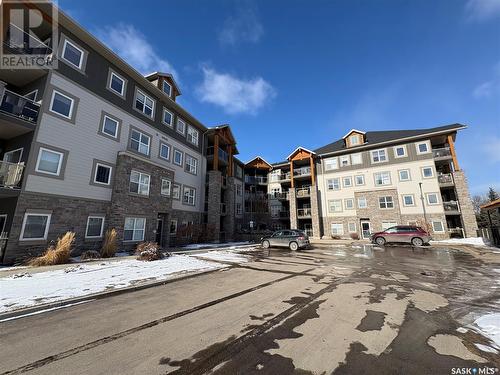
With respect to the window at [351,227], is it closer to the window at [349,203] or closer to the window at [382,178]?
the window at [349,203]

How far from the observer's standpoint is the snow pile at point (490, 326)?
13.6 feet

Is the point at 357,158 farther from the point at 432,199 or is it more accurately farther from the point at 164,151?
the point at 164,151

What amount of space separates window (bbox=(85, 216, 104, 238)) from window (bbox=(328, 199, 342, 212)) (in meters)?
28.5

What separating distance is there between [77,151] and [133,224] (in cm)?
640

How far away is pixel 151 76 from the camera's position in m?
22.9

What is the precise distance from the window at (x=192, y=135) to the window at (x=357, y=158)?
22.6m

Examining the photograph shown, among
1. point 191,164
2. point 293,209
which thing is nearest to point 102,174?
point 191,164

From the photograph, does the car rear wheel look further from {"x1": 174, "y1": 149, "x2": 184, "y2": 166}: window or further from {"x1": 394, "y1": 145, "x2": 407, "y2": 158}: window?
{"x1": 174, "y1": 149, "x2": 184, "y2": 166}: window

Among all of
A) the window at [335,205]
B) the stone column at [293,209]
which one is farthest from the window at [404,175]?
the stone column at [293,209]

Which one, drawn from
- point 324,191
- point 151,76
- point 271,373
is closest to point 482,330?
point 271,373

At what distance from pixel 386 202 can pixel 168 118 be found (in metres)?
29.0

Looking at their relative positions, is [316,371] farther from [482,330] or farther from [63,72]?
[63,72]

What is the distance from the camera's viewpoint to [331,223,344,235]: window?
3175 cm

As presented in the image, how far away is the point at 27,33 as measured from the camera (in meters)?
13.3
